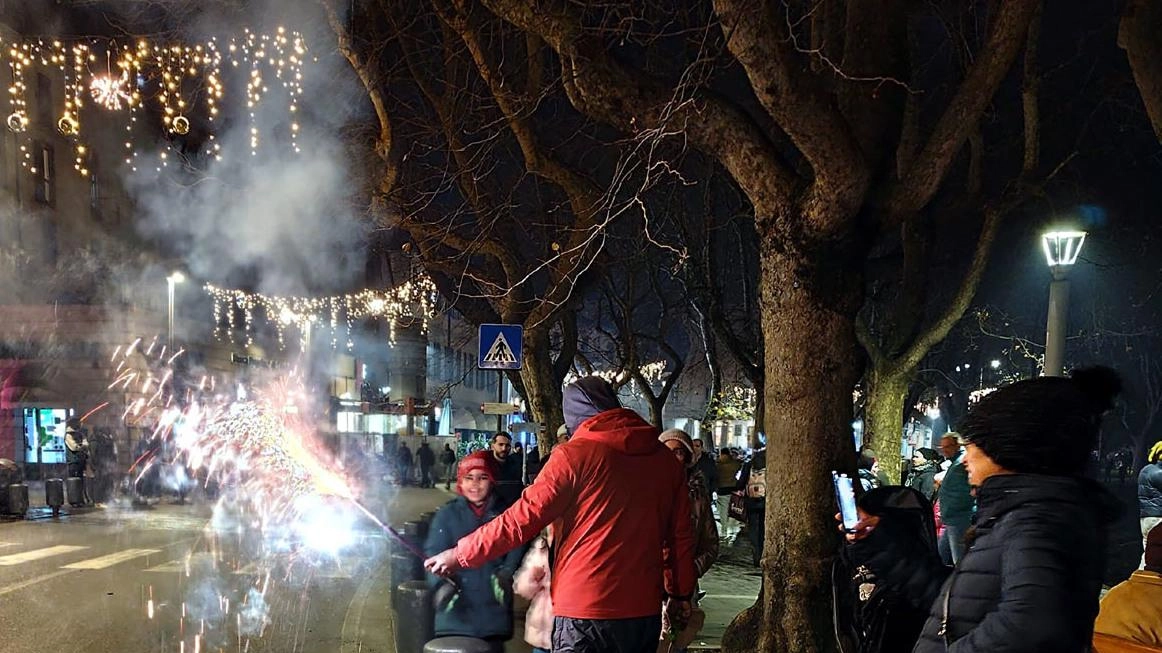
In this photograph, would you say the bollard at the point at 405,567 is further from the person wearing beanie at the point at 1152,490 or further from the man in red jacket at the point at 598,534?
the person wearing beanie at the point at 1152,490

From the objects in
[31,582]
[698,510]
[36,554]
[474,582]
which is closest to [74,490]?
[36,554]

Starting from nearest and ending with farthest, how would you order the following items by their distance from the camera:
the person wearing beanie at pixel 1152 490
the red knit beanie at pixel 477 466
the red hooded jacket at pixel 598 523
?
the red hooded jacket at pixel 598 523
the red knit beanie at pixel 477 466
the person wearing beanie at pixel 1152 490

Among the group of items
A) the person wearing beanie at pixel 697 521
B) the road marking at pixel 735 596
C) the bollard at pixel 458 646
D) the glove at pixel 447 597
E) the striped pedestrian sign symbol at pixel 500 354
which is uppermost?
the striped pedestrian sign symbol at pixel 500 354

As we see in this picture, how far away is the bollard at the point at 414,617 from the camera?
14.9ft

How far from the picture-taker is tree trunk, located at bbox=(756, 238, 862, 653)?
499 cm

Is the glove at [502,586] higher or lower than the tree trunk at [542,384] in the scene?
lower

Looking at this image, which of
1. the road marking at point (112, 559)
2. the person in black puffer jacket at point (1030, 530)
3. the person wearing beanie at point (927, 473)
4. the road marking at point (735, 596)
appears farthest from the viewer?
the person wearing beanie at point (927, 473)

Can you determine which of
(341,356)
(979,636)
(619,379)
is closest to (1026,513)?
(979,636)

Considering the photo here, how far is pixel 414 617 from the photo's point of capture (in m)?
4.63

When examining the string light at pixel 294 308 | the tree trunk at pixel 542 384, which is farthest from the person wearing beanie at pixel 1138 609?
the string light at pixel 294 308

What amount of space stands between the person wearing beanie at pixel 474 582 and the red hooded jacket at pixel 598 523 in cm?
94

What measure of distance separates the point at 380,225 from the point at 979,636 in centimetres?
1116

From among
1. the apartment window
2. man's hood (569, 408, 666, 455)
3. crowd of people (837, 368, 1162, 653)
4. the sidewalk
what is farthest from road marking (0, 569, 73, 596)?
the apartment window

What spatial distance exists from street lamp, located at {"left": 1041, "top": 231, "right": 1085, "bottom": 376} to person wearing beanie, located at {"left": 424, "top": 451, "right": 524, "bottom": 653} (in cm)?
677
